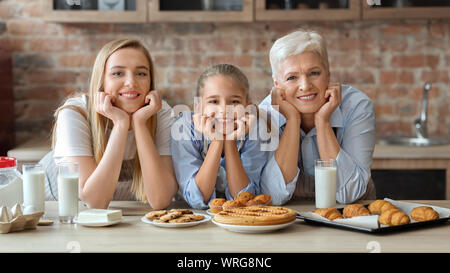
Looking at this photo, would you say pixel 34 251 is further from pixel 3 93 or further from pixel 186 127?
pixel 3 93

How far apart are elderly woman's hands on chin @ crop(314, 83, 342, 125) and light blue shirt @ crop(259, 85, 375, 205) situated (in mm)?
106

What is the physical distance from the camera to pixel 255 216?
1.46 metres

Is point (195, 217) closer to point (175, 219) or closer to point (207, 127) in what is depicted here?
point (175, 219)

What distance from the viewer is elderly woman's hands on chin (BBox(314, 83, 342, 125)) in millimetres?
1979

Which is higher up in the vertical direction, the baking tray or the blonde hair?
the blonde hair

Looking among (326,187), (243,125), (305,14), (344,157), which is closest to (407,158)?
(305,14)

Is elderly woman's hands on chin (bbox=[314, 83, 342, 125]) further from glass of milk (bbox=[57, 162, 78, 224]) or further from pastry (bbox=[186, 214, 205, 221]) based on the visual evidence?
glass of milk (bbox=[57, 162, 78, 224])

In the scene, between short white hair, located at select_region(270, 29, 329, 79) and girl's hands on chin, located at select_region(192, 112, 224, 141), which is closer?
girl's hands on chin, located at select_region(192, 112, 224, 141)

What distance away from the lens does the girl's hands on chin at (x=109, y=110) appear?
191 centimetres

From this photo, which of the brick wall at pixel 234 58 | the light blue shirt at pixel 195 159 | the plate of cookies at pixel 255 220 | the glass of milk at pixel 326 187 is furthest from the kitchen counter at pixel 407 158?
the plate of cookies at pixel 255 220

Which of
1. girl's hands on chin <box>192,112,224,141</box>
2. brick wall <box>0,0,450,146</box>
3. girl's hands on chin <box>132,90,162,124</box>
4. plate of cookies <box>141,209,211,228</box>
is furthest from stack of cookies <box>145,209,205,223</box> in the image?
brick wall <box>0,0,450,146</box>

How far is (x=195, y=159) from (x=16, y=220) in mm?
650
